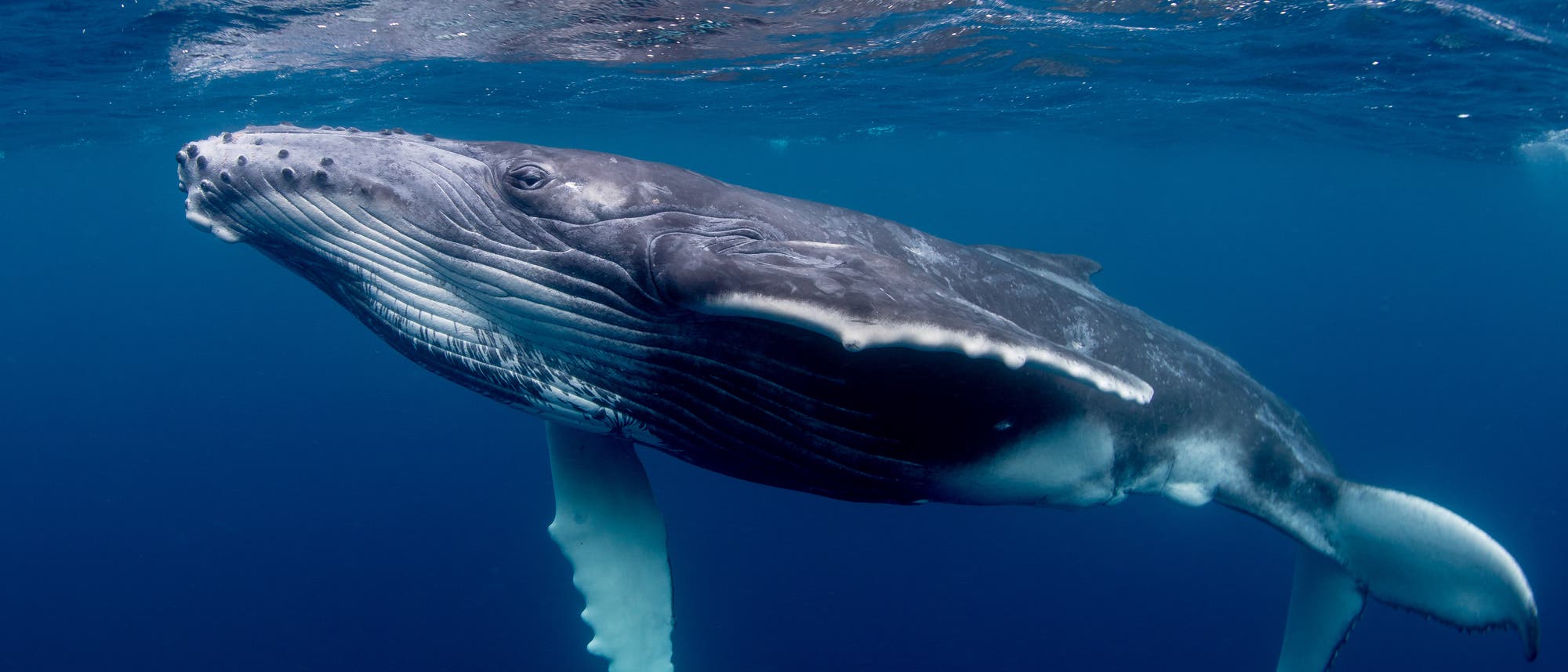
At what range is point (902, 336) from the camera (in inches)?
116

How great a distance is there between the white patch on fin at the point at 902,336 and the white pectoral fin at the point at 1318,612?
15.8ft

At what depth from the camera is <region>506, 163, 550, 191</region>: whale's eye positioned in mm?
4105

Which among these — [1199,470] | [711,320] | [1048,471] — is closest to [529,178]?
[711,320]

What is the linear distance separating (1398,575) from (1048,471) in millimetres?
3293

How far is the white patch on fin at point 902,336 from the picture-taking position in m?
2.94

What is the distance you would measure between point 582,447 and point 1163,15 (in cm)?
1469

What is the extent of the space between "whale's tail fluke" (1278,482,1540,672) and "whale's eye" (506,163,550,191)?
613 cm

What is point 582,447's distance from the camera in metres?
5.53

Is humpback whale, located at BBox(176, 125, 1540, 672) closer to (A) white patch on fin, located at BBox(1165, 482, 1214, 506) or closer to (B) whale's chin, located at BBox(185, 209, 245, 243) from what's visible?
(B) whale's chin, located at BBox(185, 209, 245, 243)

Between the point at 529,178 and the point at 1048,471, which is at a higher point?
the point at 529,178

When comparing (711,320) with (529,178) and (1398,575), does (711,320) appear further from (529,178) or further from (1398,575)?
(1398,575)

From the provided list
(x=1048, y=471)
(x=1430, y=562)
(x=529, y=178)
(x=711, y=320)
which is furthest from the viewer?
(x=1430, y=562)

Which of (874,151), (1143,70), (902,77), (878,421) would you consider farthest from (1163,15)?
(874,151)

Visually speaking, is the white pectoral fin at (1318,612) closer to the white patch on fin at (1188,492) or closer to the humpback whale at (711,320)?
the humpback whale at (711,320)
